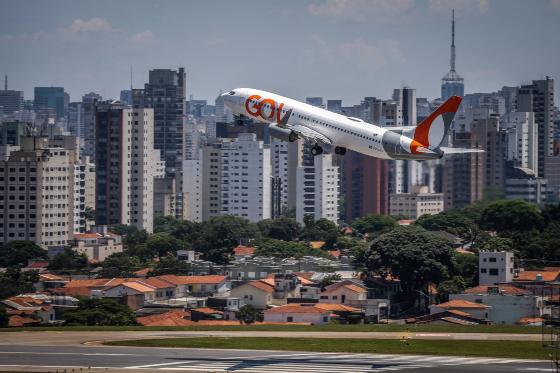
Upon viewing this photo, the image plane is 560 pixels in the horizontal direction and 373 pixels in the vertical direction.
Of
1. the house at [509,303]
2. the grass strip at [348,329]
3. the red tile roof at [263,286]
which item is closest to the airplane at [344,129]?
the grass strip at [348,329]

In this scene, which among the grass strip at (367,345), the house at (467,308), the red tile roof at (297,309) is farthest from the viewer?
the red tile roof at (297,309)

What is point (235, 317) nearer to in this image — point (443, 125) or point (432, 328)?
point (432, 328)

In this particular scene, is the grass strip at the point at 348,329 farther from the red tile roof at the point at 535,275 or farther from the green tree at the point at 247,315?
the red tile roof at the point at 535,275

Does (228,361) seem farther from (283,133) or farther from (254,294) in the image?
(254,294)

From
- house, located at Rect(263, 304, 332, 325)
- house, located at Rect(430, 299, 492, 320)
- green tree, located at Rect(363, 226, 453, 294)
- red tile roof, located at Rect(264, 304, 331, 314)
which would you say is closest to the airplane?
house, located at Rect(263, 304, 332, 325)

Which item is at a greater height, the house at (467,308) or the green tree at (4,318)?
the house at (467,308)
